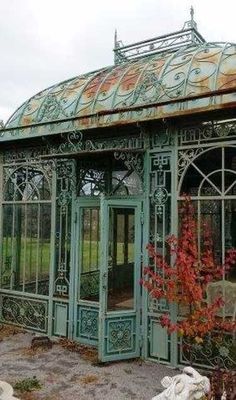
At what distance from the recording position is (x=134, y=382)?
500 cm

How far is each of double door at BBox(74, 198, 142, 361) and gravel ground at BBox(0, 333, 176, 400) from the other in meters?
0.29

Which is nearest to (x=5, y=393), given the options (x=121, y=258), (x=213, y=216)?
(x=121, y=258)

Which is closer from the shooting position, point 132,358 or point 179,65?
point 132,358

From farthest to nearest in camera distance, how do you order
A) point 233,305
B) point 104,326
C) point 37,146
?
point 37,146, point 104,326, point 233,305

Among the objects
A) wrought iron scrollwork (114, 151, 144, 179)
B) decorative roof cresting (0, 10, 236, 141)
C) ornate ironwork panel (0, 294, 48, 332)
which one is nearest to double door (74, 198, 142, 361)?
wrought iron scrollwork (114, 151, 144, 179)

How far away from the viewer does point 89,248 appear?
22.0 ft

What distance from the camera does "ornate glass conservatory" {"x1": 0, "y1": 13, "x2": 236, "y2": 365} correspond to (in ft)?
18.5

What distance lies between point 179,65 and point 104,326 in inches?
175

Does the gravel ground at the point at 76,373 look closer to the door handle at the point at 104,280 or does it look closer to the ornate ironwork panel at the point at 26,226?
the door handle at the point at 104,280

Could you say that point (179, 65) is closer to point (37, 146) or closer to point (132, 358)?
point (37, 146)

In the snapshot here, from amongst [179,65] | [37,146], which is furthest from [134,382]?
[179,65]

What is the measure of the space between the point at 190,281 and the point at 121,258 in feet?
5.58

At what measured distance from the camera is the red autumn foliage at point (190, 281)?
4.75m

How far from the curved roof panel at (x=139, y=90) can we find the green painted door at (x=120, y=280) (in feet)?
4.66
